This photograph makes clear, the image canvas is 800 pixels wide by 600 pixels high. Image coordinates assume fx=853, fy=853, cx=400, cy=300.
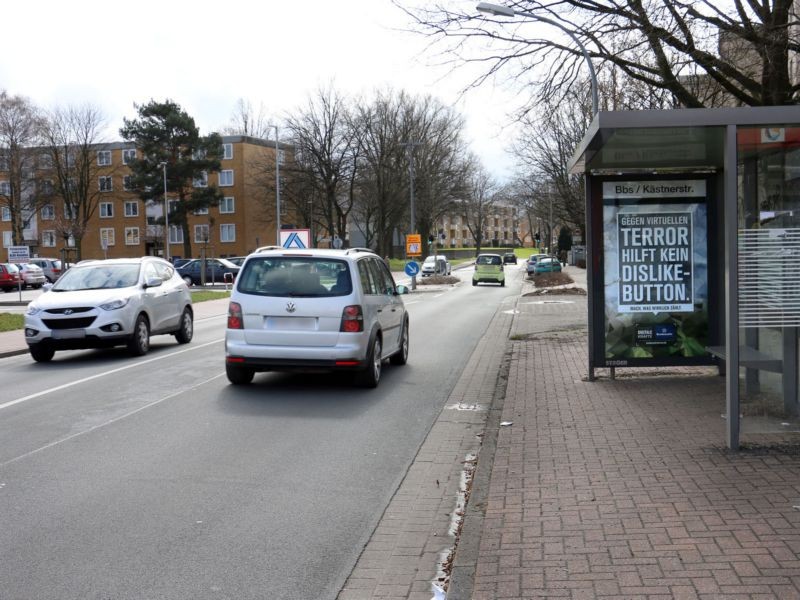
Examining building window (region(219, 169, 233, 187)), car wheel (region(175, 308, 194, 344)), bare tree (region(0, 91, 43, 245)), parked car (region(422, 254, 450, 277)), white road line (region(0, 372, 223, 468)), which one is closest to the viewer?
white road line (region(0, 372, 223, 468))

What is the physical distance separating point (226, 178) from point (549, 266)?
3936 centimetres

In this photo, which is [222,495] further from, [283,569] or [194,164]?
[194,164]

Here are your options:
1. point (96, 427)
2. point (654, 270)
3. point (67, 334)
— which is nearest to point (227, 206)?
point (67, 334)

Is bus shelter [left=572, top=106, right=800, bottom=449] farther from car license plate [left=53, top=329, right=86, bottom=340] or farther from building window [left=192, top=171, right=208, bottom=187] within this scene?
building window [left=192, top=171, right=208, bottom=187]

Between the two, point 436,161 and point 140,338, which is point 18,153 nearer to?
point 436,161

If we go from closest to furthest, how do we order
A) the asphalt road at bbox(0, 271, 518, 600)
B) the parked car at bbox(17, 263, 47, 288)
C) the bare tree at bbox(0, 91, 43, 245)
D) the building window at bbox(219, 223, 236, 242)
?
the asphalt road at bbox(0, 271, 518, 600)
the parked car at bbox(17, 263, 47, 288)
the bare tree at bbox(0, 91, 43, 245)
the building window at bbox(219, 223, 236, 242)

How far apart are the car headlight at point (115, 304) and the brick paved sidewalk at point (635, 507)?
7.59 metres

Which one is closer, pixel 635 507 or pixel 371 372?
pixel 635 507

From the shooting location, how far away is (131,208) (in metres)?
84.4

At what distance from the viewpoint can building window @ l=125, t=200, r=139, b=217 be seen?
84.0 metres

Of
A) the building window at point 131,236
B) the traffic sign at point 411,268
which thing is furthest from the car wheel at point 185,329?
the building window at point 131,236

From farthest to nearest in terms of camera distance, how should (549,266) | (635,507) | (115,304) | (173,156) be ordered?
(173,156) → (549,266) → (115,304) → (635,507)

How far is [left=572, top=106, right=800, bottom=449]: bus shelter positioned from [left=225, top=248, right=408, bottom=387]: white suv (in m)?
2.80

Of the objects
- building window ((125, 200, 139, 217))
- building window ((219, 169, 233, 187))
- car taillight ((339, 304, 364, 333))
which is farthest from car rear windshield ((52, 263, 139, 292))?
building window ((125, 200, 139, 217))
